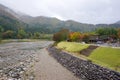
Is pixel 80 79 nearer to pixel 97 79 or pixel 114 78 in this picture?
pixel 97 79

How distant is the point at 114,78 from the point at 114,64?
1058cm

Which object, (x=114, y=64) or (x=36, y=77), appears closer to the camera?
(x=36, y=77)

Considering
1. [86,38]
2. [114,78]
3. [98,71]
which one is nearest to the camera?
[114,78]

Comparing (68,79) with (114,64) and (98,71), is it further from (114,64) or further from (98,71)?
(114,64)

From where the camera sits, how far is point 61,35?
169m

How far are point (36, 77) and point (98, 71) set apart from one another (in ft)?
34.5

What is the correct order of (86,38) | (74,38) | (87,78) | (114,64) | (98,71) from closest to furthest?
(87,78) → (98,71) → (114,64) → (74,38) → (86,38)

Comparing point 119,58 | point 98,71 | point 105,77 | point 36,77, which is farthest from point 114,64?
point 36,77

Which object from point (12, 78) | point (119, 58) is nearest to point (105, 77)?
point (119, 58)

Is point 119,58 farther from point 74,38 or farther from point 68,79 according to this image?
point 74,38

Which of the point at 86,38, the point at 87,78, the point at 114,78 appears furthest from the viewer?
the point at 86,38

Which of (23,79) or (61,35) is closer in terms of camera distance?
(23,79)

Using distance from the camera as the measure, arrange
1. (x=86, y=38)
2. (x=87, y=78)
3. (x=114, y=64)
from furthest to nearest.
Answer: (x=86, y=38) < (x=114, y=64) < (x=87, y=78)

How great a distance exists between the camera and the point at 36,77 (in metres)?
34.1
